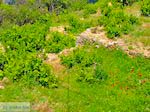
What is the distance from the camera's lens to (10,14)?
285 feet

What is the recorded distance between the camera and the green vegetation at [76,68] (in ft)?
92.5

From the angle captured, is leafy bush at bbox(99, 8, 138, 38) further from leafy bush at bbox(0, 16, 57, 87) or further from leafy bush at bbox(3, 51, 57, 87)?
leafy bush at bbox(3, 51, 57, 87)

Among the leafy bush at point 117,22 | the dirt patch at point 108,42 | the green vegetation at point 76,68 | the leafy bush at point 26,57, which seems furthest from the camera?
the leafy bush at point 117,22

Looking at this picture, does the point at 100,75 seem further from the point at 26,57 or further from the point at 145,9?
the point at 145,9

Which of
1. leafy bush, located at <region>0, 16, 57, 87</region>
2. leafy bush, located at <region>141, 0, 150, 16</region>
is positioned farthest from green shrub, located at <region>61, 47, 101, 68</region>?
leafy bush, located at <region>141, 0, 150, 16</region>

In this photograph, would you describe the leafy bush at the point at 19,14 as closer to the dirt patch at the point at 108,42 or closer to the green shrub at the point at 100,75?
the dirt patch at the point at 108,42

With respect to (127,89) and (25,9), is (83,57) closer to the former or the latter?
(127,89)

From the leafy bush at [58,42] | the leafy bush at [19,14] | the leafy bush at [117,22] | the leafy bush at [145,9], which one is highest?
the leafy bush at [145,9]

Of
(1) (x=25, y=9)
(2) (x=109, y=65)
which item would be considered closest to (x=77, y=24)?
(2) (x=109, y=65)

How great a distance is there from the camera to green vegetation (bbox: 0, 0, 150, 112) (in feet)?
92.5

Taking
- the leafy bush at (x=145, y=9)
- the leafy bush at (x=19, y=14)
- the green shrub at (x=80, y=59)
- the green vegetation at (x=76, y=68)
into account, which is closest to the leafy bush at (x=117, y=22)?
the green vegetation at (x=76, y=68)

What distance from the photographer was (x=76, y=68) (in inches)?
1288

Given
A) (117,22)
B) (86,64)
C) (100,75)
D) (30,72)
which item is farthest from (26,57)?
(117,22)

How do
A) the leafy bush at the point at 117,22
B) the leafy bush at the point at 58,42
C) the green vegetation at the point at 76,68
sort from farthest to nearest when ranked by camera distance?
1. the leafy bush at the point at 117,22
2. the leafy bush at the point at 58,42
3. the green vegetation at the point at 76,68
